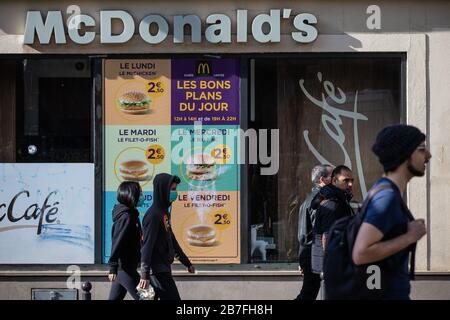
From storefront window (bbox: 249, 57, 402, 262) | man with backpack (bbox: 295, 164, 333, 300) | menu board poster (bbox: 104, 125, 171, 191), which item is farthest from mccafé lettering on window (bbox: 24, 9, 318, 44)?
man with backpack (bbox: 295, 164, 333, 300)

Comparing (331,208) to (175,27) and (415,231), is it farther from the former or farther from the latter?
(415,231)

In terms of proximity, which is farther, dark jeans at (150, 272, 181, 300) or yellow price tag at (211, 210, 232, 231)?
yellow price tag at (211, 210, 232, 231)

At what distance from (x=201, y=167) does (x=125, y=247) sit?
2456 mm

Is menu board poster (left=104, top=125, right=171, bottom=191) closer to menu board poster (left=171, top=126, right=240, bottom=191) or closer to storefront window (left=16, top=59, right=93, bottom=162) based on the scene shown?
menu board poster (left=171, top=126, right=240, bottom=191)

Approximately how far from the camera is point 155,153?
10859mm

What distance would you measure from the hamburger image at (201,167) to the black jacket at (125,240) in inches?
→ 86.5

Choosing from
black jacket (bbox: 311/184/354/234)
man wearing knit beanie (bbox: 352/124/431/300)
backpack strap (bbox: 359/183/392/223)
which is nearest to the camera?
man wearing knit beanie (bbox: 352/124/431/300)

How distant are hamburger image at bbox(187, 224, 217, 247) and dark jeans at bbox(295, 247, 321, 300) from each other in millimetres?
1579

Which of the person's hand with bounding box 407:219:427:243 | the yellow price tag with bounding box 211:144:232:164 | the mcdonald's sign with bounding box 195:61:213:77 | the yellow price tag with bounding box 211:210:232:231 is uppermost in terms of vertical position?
the mcdonald's sign with bounding box 195:61:213:77

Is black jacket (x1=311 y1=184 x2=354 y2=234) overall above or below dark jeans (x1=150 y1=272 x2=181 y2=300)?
above

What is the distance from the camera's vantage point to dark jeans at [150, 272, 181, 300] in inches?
332

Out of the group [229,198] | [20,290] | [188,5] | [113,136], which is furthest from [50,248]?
[188,5]

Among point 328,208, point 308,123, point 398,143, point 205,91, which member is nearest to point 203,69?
point 205,91

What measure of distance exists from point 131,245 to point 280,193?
111 inches
